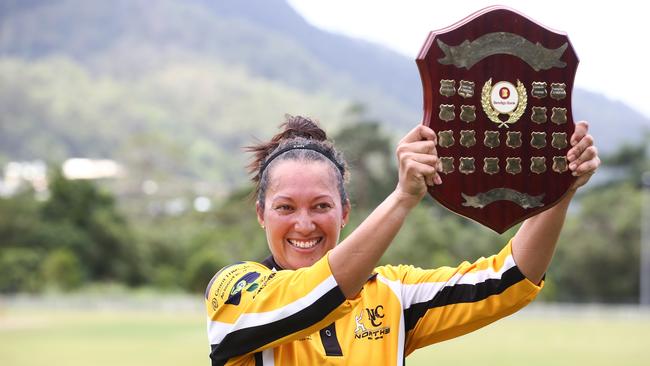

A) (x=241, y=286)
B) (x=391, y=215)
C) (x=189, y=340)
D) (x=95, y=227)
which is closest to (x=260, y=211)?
(x=241, y=286)

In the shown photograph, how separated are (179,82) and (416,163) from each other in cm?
14230

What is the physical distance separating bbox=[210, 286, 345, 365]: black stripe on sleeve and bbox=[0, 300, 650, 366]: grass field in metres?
14.3

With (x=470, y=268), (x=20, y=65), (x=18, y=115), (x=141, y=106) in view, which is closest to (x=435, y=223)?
(x=470, y=268)

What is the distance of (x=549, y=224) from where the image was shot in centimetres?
226

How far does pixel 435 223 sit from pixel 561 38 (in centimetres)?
2970

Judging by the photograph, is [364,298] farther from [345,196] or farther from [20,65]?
[20,65]

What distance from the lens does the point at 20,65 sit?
136 metres

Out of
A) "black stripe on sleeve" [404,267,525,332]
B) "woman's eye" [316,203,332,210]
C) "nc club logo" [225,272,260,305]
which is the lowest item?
"black stripe on sleeve" [404,267,525,332]

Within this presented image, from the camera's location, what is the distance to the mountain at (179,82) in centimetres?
10919

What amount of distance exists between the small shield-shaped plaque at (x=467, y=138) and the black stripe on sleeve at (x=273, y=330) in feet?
1.35

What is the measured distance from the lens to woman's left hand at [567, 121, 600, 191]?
6.83 feet

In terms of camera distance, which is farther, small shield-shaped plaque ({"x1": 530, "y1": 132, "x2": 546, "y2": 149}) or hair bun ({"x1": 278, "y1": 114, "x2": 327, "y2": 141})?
hair bun ({"x1": 278, "y1": 114, "x2": 327, "y2": 141})

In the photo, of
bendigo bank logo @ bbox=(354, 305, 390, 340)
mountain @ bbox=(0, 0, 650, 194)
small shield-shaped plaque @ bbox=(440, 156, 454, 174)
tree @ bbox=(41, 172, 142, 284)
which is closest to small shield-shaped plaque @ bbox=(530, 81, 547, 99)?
small shield-shaped plaque @ bbox=(440, 156, 454, 174)

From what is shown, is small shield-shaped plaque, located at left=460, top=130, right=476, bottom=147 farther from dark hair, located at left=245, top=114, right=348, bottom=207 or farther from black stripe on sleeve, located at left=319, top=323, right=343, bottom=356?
black stripe on sleeve, located at left=319, top=323, right=343, bottom=356
